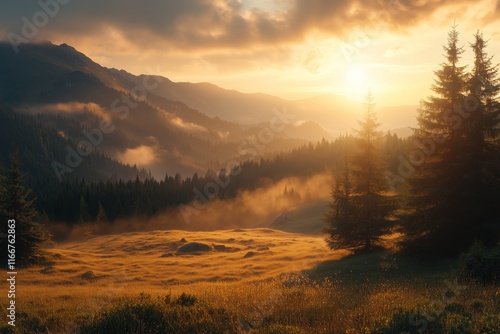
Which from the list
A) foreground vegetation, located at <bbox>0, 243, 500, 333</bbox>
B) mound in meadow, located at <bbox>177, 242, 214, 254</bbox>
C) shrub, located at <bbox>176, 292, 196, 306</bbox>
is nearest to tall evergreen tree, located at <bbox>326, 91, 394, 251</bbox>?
foreground vegetation, located at <bbox>0, 243, 500, 333</bbox>

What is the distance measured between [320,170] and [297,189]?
16.0m

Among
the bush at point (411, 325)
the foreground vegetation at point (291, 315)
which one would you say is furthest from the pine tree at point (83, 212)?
the bush at point (411, 325)

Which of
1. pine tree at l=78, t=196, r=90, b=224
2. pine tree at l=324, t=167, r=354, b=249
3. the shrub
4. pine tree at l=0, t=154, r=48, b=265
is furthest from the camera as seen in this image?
pine tree at l=78, t=196, r=90, b=224

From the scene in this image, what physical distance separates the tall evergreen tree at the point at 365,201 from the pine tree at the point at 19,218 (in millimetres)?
36024

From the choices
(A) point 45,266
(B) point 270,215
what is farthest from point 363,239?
(B) point 270,215

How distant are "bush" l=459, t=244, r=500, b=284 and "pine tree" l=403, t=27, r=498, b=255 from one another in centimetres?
741

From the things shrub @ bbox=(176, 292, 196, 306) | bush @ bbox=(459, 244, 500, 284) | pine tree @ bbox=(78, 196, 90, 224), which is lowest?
pine tree @ bbox=(78, 196, 90, 224)

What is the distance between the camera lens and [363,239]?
39.1 m

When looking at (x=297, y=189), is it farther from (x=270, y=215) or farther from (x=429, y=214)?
(x=429, y=214)

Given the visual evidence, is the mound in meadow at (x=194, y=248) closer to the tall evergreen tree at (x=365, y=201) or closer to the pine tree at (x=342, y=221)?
the pine tree at (x=342, y=221)

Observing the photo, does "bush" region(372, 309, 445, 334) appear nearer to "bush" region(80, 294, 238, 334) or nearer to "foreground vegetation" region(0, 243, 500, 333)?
"foreground vegetation" region(0, 243, 500, 333)

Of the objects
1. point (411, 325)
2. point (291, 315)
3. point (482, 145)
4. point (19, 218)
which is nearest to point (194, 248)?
point (19, 218)

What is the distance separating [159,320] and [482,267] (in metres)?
16.8

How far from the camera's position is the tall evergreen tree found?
3862 cm
